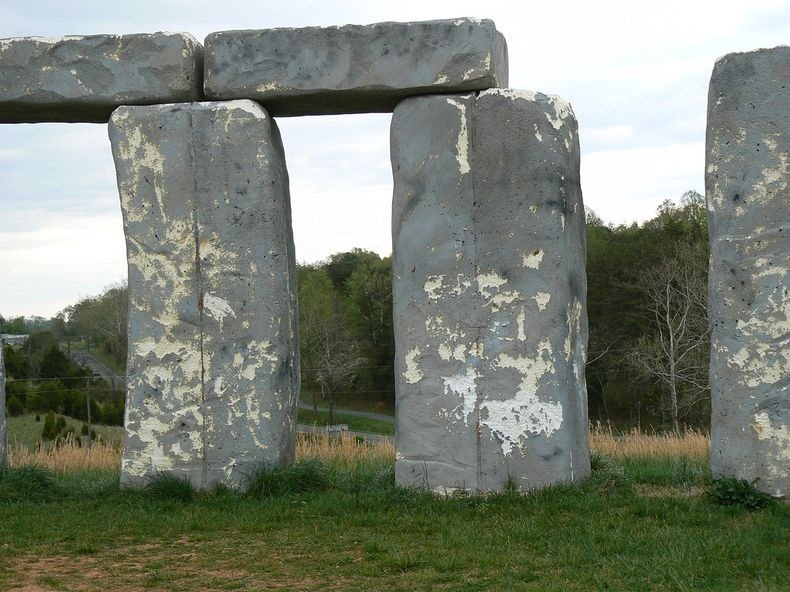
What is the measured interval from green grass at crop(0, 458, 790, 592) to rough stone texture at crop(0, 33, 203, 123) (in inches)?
117

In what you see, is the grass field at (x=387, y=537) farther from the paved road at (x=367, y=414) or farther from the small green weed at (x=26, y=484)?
the paved road at (x=367, y=414)

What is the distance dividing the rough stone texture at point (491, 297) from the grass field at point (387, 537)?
0.33 m

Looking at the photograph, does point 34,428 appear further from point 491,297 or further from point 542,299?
point 542,299

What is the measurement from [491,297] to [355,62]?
6.51 feet

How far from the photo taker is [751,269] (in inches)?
269

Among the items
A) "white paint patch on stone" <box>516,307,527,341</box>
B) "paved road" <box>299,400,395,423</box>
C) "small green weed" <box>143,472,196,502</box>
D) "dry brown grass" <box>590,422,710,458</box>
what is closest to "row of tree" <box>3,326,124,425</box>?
"paved road" <box>299,400,395,423</box>

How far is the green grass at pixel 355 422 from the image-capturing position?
27.6m

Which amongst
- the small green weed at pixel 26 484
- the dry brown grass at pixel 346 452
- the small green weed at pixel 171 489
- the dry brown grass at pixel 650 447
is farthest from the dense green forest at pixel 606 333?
the small green weed at pixel 171 489

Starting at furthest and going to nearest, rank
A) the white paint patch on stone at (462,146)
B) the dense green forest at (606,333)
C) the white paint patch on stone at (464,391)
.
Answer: the dense green forest at (606,333) → the white paint patch on stone at (462,146) → the white paint patch on stone at (464,391)

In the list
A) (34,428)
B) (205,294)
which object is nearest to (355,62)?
(205,294)

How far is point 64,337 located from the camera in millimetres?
36750

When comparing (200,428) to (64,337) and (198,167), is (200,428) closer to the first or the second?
(198,167)

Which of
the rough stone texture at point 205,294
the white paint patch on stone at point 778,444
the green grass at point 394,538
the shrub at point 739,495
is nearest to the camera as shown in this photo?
the green grass at point 394,538

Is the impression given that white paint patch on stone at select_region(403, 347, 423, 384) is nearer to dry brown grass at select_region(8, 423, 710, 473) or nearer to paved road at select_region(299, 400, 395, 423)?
dry brown grass at select_region(8, 423, 710, 473)
